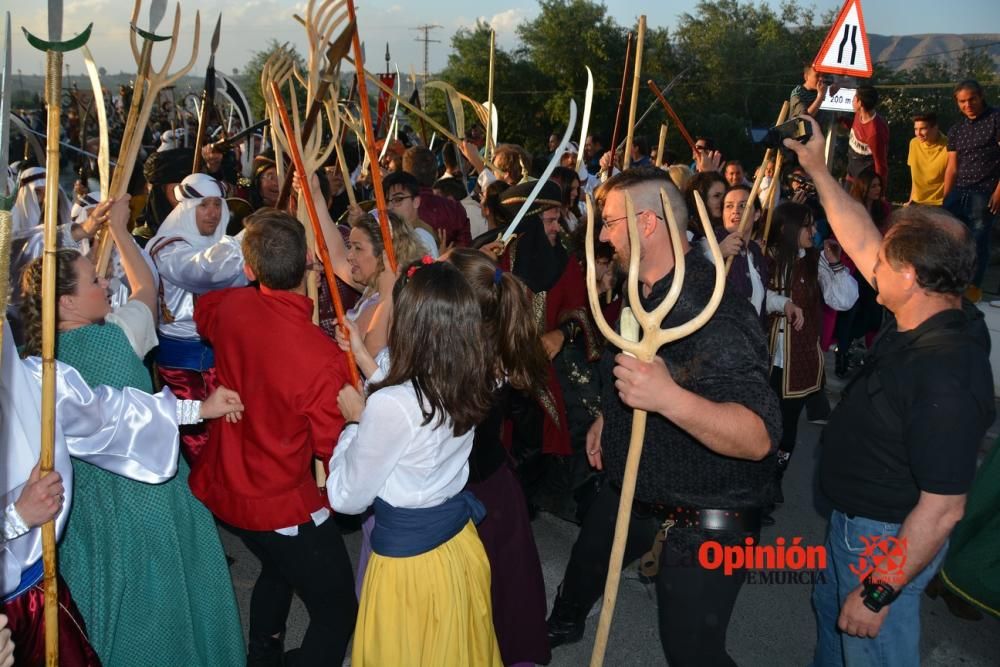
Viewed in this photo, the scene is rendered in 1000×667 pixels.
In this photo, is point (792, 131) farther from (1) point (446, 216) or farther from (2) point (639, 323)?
(1) point (446, 216)

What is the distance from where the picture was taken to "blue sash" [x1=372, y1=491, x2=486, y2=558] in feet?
7.54

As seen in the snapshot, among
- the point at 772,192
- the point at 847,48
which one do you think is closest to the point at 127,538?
the point at 772,192

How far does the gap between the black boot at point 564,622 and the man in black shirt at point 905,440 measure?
0.99m

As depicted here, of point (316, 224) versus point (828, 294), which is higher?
point (316, 224)

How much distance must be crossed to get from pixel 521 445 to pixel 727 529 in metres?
1.85

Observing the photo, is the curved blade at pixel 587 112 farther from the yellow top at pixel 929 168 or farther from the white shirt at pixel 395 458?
the yellow top at pixel 929 168

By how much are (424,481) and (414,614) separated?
0.39 meters

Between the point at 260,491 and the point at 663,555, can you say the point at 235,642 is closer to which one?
the point at 260,491

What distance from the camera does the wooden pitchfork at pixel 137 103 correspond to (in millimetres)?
2814

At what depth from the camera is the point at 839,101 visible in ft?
12.1

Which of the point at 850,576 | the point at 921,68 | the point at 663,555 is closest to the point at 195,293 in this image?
the point at 663,555

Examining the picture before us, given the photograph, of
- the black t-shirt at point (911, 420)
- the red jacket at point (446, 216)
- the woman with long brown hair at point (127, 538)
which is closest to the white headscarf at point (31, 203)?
the woman with long brown hair at point (127, 538)

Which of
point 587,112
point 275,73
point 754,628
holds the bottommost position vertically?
point 754,628

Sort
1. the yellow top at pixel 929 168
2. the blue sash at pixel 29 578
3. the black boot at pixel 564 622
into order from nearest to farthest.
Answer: the blue sash at pixel 29 578 → the black boot at pixel 564 622 → the yellow top at pixel 929 168
